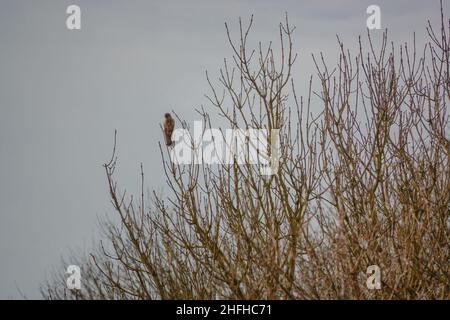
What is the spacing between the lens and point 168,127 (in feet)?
31.3

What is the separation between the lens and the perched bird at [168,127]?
9.34 meters

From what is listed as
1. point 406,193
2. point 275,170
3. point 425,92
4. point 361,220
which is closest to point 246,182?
point 275,170

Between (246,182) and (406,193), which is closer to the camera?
(246,182)

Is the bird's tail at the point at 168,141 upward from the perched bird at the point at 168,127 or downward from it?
downward

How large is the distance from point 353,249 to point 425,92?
2938 millimetres

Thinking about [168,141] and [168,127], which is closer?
[168,141]

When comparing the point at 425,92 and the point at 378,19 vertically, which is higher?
the point at 378,19

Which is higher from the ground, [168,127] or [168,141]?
[168,127]

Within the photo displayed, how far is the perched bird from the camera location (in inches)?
368

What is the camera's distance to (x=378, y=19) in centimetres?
909
